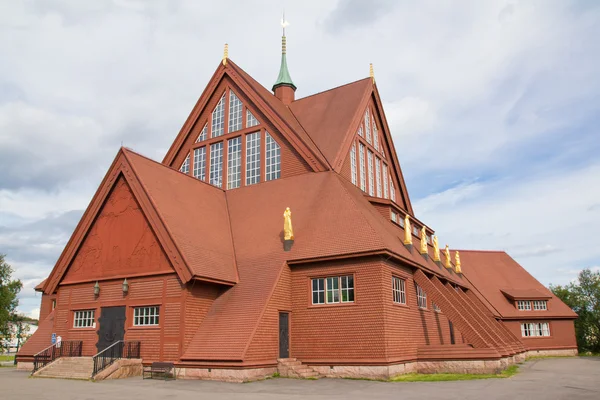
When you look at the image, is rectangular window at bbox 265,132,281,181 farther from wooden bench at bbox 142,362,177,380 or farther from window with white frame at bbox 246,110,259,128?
wooden bench at bbox 142,362,177,380

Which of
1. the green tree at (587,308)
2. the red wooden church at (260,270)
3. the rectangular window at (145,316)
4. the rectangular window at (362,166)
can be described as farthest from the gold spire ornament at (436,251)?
the green tree at (587,308)

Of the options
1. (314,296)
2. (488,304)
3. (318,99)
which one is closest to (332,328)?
(314,296)

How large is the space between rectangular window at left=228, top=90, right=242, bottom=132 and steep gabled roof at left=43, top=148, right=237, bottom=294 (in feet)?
16.7

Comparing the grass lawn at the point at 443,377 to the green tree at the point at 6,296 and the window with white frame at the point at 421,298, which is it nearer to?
the window with white frame at the point at 421,298

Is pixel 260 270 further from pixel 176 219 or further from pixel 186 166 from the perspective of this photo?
pixel 186 166

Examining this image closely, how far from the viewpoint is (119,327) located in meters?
22.5

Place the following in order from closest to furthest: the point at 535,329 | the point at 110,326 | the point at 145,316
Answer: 1. the point at 145,316
2. the point at 110,326
3. the point at 535,329

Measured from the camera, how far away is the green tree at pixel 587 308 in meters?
48.4

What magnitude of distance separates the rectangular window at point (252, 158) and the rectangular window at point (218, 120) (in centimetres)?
255

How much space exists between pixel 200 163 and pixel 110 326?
1262 centimetres

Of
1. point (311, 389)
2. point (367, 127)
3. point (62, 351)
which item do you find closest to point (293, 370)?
point (311, 389)

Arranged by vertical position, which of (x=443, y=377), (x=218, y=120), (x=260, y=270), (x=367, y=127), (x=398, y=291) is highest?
(x=218, y=120)

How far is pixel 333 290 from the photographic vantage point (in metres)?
21.7

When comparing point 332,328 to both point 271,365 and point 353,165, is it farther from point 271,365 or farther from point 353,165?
point 353,165
